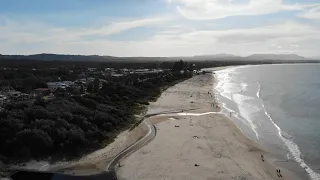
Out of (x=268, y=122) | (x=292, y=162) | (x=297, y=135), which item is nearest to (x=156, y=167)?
(x=292, y=162)

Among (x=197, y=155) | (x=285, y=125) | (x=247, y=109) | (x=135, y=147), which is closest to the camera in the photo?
(x=197, y=155)

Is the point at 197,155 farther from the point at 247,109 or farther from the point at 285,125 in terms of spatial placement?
the point at 247,109

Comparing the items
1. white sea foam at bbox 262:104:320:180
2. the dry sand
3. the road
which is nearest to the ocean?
white sea foam at bbox 262:104:320:180

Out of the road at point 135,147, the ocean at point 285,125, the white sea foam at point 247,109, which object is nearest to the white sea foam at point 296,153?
the ocean at point 285,125

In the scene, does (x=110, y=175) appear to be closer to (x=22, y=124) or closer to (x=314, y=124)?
(x=22, y=124)

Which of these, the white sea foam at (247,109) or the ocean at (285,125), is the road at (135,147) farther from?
the white sea foam at (247,109)

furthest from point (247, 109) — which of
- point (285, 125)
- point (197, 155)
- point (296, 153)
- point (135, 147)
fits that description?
point (135, 147)

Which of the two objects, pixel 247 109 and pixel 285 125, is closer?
pixel 285 125

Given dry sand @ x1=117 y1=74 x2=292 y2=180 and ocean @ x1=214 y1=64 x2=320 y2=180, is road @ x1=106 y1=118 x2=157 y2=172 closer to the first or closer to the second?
dry sand @ x1=117 y1=74 x2=292 y2=180
